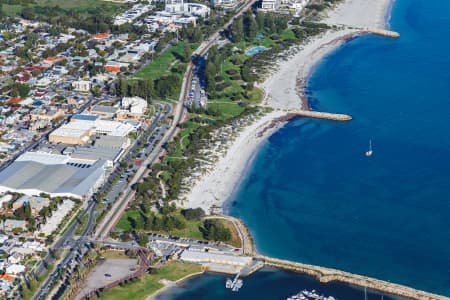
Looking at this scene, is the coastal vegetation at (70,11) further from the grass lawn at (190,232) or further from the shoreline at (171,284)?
the shoreline at (171,284)

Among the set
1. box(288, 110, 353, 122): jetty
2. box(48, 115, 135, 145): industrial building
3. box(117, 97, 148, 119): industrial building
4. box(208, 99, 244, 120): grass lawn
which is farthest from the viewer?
box(288, 110, 353, 122): jetty

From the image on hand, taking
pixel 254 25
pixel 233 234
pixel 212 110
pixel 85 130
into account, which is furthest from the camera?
pixel 254 25

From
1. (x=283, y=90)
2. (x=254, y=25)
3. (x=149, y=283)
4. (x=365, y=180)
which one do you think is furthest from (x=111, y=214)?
(x=254, y=25)

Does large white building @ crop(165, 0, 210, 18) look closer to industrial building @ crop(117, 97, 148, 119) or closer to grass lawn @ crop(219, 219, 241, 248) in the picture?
industrial building @ crop(117, 97, 148, 119)

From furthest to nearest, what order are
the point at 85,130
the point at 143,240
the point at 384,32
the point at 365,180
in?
the point at 384,32 < the point at 85,130 < the point at 365,180 < the point at 143,240

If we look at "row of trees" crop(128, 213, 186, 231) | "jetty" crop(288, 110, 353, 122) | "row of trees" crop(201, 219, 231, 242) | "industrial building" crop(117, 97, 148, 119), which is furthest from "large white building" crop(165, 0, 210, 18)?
"row of trees" crop(201, 219, 231, 242)

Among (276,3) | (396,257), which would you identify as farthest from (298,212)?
(276,3)

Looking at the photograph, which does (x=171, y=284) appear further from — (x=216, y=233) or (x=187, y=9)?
(x=187, y=9)
